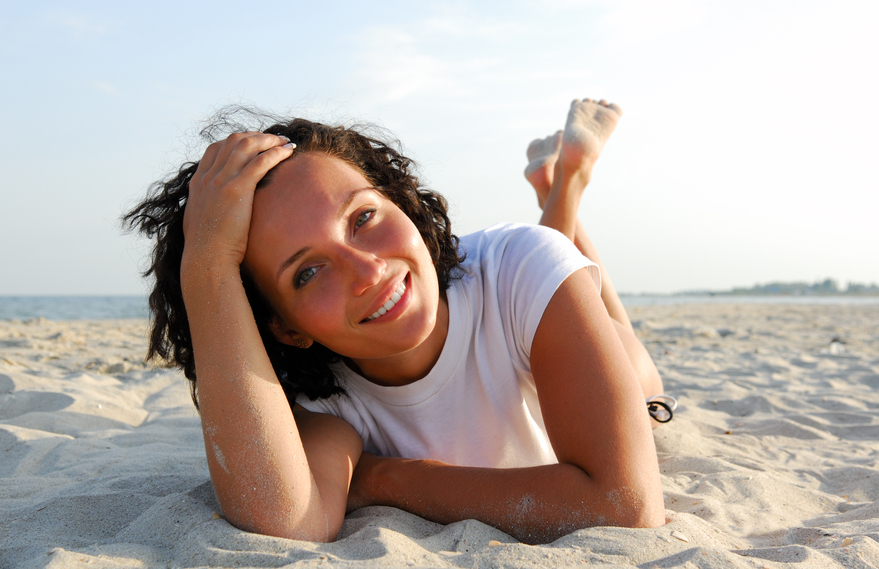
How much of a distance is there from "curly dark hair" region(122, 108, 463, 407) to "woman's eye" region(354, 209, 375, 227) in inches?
9.8

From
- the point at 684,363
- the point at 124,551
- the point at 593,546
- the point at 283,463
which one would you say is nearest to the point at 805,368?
the point at 684,363

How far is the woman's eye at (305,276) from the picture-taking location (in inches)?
66.7

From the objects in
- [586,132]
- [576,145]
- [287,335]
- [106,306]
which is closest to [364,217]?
[287,335]

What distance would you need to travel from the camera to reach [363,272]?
1.62m

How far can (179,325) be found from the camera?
217 centimetres

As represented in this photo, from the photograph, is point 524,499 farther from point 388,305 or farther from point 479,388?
point 388,305

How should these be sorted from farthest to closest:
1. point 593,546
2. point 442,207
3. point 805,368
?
point 805,368
point 442,207
point 593,546

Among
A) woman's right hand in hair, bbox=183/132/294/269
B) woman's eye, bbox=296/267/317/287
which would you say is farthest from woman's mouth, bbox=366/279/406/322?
woman's right hand in hair, bbox=183/132/294/269

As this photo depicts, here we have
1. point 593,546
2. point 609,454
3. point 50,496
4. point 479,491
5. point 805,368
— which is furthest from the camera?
point 805,368

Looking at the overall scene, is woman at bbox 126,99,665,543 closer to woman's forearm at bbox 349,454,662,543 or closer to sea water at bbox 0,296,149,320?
woman's forearm at bbox 349,454,662,543

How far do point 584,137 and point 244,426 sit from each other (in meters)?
2.64

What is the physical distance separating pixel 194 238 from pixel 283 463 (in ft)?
2.34

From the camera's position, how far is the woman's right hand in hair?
5.67 feet

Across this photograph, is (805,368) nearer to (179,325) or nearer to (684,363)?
(684,363)
